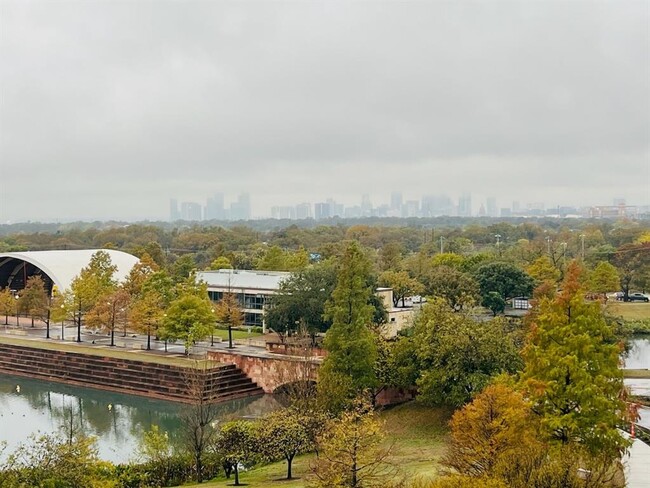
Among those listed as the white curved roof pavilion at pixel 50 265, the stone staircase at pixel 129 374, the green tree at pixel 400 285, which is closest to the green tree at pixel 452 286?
the green tree at pixel 400 285

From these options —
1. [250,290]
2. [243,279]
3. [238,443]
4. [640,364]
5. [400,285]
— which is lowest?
[640,364]

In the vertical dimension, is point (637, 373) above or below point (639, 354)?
above

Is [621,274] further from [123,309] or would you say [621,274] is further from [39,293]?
[39,293]

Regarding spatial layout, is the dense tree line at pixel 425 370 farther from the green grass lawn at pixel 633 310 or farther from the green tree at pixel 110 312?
the green grass lawn at pixel 633 310

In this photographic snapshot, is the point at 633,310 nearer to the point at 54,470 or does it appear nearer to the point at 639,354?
the point at 639,354

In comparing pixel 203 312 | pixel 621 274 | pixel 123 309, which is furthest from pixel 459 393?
pixel 621 274

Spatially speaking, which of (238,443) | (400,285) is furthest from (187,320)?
(238,443)
